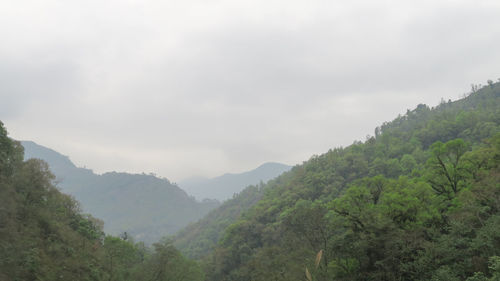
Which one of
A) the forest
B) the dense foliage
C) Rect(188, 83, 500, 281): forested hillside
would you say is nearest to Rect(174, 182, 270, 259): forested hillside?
Rect(188, 83, 500, 281): forested hillside

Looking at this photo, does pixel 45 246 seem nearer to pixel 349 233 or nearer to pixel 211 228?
pixel 349 233

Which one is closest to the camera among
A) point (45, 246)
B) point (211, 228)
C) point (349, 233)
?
point (349, 233)

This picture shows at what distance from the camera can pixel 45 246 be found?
3262 cm


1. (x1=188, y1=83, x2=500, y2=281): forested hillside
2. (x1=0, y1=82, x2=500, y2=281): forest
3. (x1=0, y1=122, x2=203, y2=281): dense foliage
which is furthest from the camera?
(x1=0, y1=122, x2=203, y2=281): dense foliage

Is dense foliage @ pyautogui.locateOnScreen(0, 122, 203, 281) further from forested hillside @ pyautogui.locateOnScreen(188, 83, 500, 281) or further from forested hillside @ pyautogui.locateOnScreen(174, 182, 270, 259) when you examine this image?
forested hillside @ pyautogui.locateOnScreen(174, 182, 270, 259)

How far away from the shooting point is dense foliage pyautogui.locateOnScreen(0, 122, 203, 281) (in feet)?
91.4

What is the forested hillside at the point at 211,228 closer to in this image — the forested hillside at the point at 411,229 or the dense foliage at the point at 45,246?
the forested hillside at the point at 411,229

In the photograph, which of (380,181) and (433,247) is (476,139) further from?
(433,247)

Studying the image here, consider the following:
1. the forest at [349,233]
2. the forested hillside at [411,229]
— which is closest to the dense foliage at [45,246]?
the forest at [349,233]

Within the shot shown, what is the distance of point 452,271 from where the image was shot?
1992 cm

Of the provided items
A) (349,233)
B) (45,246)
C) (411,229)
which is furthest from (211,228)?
(411,229)

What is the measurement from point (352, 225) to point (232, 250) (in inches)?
1817

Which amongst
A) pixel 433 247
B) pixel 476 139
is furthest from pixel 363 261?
pixel 476 139

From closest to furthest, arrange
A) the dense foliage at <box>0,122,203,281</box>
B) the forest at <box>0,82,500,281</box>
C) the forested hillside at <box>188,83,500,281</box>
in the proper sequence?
1. the forested hillside at <box>188,83,500,281</box>
2. the forest at <box>0,82,500,281</box>
3. the dense foliage at <box>0,122,203,281</box>
